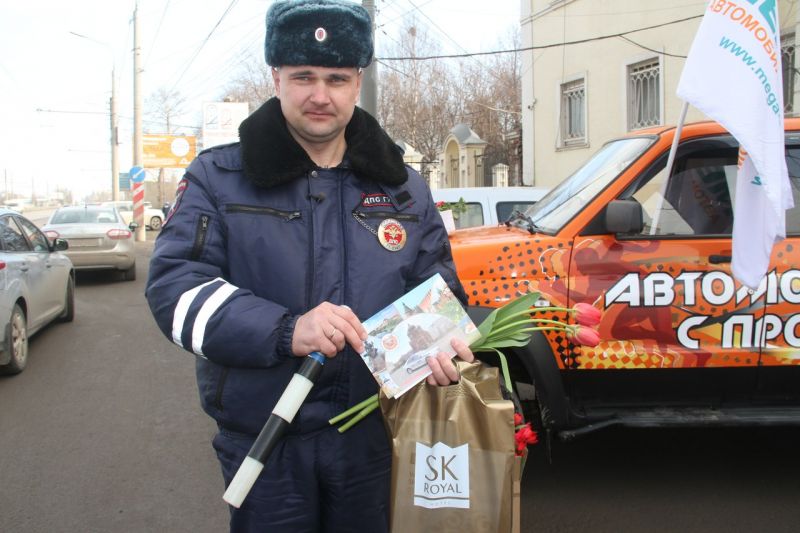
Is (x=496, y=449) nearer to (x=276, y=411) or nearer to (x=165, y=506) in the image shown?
(x=276, y=411)

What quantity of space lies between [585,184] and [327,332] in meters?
2.94

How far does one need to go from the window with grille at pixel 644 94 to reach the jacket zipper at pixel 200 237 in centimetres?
1297

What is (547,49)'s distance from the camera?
659 inches

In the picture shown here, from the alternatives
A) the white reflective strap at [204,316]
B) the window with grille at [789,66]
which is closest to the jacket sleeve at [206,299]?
the white reflective strap at [204,316]

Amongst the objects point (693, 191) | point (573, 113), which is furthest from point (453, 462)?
point (573, 113)

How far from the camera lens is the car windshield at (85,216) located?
14278mm

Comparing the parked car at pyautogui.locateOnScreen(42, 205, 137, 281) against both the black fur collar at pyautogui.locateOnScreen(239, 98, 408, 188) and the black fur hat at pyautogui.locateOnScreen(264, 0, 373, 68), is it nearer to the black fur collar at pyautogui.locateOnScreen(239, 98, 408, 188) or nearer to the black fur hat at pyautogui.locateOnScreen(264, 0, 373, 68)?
the black fur collar at pyautogui.locateOnScreen(239, 98, 408, 188)

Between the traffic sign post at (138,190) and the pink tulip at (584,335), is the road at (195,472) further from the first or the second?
the traffic sign post at (138,190)

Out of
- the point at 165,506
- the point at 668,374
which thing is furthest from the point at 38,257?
the point at 668,374

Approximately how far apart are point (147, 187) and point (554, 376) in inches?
2181

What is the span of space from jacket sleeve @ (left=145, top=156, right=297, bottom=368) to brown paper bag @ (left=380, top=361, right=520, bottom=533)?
342 millimetres

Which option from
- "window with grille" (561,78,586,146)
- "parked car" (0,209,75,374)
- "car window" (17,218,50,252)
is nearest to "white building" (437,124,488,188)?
"window with grille" (561,78,586,146)

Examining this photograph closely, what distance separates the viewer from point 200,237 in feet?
5.87

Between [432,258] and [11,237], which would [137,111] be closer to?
[11,237]
